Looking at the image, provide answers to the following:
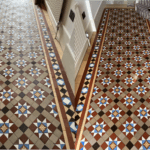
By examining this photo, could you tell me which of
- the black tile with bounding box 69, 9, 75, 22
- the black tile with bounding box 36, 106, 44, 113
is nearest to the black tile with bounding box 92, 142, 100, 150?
the black tile with bounding box 36, 106, 44, 113

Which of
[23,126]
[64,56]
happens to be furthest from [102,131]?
[64,56]

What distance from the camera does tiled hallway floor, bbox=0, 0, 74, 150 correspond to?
2.47m

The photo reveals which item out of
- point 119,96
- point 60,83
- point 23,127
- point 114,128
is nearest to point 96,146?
point 114,128

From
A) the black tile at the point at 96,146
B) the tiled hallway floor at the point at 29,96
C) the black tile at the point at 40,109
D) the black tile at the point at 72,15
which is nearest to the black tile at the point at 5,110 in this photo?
the tiled hallway floor at the point at 29,96

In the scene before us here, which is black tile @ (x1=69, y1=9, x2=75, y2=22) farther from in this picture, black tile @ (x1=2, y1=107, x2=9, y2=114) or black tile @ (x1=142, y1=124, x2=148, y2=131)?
black tile @ (x1=142, y1=124, x2=148, y2=131)

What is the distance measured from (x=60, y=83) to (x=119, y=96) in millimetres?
1035

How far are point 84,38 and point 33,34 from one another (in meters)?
1.25

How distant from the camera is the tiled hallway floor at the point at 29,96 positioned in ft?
8.11

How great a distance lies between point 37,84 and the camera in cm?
309

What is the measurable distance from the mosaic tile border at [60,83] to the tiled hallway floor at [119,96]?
0.14 meters

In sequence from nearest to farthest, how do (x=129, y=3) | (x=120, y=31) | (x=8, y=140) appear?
(x=8, y=140) < (x=120, y=31) < (x=129, y=3)

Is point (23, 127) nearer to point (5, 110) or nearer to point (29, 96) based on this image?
point (5, 110)

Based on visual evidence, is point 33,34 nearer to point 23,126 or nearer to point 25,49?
point 25,49

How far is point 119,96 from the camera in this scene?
300 centimetres
